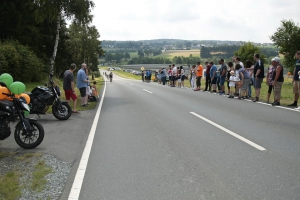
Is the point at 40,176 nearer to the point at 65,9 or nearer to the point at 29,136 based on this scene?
the point at 29,136

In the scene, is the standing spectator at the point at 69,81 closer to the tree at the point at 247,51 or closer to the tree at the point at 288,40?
the tree at the point at 288,40

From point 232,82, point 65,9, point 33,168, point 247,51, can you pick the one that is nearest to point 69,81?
point 33,168

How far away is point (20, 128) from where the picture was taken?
681cm

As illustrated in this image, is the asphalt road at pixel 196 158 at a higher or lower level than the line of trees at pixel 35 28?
lower

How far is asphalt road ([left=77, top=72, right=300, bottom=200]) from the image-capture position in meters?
4.39

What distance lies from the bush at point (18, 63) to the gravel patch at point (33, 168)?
14687 mm

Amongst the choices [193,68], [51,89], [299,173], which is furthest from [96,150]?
[193,68]

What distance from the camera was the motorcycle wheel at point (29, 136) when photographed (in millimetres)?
6789

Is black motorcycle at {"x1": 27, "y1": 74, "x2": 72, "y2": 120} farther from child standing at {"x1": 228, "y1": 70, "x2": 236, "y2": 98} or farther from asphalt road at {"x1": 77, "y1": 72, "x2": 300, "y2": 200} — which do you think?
child standing at {"x1": 228, "y1": 70, "x2": 236, "y2": 98}

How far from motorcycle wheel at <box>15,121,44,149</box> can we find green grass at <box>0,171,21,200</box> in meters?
1.57

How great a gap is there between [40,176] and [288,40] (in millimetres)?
60573

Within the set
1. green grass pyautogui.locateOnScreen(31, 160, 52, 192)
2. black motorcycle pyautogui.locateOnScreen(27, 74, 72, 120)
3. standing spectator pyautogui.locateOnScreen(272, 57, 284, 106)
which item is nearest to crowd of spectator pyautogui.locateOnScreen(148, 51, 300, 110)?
standing spectator pyautogui.locateOnScreen(272, 57, 284, 106)

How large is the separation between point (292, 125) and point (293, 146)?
229 cm

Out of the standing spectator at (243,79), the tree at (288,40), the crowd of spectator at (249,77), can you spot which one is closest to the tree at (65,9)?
the crowd of spectator at (249,77)
